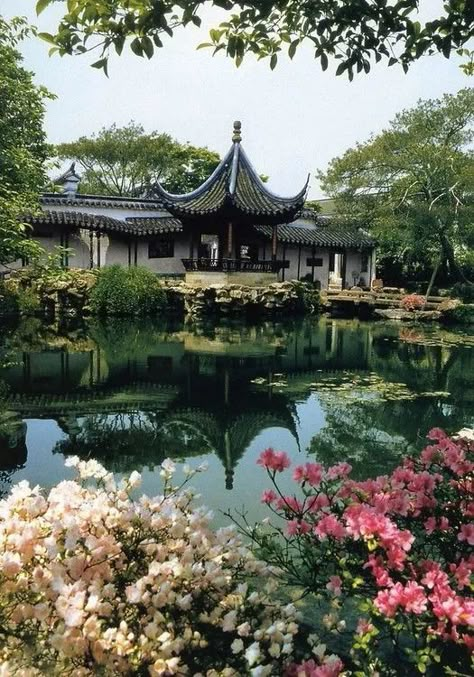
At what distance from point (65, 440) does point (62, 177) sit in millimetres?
24209

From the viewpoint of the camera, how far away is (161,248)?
2655cm

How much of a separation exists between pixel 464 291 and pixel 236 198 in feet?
32.8

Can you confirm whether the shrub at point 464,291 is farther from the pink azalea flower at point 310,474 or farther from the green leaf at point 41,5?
the green leaf at point 41,5

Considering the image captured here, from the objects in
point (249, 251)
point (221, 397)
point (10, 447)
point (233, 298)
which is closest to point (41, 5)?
point (10, 447)

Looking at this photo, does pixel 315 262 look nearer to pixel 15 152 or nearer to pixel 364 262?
pixel 364 262

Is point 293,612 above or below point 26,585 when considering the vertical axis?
below

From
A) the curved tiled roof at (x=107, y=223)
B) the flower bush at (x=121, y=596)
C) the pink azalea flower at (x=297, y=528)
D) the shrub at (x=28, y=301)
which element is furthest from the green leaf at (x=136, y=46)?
the curved tiled roof at (x=107, y=223)

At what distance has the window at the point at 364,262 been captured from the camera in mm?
29989

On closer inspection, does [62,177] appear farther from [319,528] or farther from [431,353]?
[319,528]

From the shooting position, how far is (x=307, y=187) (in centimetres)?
2427

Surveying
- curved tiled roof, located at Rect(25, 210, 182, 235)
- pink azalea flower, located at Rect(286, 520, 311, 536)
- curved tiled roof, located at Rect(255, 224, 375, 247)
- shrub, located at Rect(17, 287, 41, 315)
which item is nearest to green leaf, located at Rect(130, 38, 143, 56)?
pink azalea flower, located at Rect(286, 520, 311, 536)

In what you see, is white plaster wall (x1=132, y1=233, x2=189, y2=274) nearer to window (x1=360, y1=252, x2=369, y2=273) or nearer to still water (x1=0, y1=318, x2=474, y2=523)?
window (x1=360, y1=252, x2=369, y2=273)

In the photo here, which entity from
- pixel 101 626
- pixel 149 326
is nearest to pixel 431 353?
pixel 149 326

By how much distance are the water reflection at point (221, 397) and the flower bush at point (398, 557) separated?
298cm
